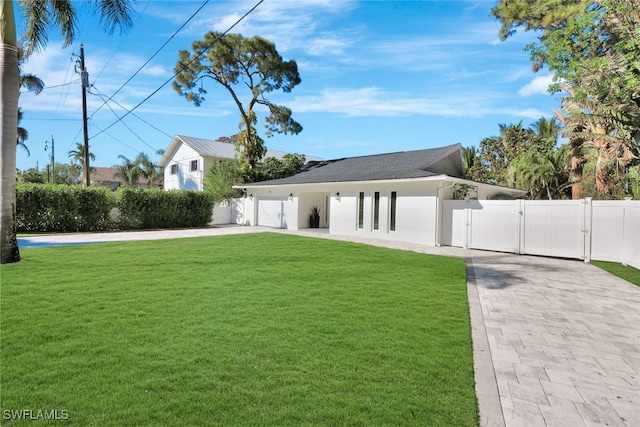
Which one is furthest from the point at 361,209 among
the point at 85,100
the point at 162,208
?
the point at 85,100

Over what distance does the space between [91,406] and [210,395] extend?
2.89 ft

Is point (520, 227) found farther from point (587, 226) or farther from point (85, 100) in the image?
point (85, 100)

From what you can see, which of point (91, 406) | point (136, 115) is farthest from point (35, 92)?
point (91, 406)

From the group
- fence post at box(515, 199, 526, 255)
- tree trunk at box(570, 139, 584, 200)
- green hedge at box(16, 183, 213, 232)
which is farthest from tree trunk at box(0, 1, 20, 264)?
tree trunk at box(570, 139, 584, 200)

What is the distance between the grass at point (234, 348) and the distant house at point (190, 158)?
2342 cm

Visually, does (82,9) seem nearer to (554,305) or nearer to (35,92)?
(554,305)

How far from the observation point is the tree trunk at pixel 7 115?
24.4ft

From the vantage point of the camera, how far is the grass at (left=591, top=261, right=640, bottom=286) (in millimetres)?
8566

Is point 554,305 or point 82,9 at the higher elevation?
point 82,9

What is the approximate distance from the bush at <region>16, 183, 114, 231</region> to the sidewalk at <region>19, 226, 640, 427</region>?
18.8 meters

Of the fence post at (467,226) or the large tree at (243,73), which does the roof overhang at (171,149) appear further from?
the fence post at (467,226)

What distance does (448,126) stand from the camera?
2042 centimetres

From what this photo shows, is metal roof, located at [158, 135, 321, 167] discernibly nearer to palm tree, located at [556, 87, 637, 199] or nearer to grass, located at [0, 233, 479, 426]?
grass, located at [0, 233, 479, 426]

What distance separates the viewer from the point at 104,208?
1914 centimetres
